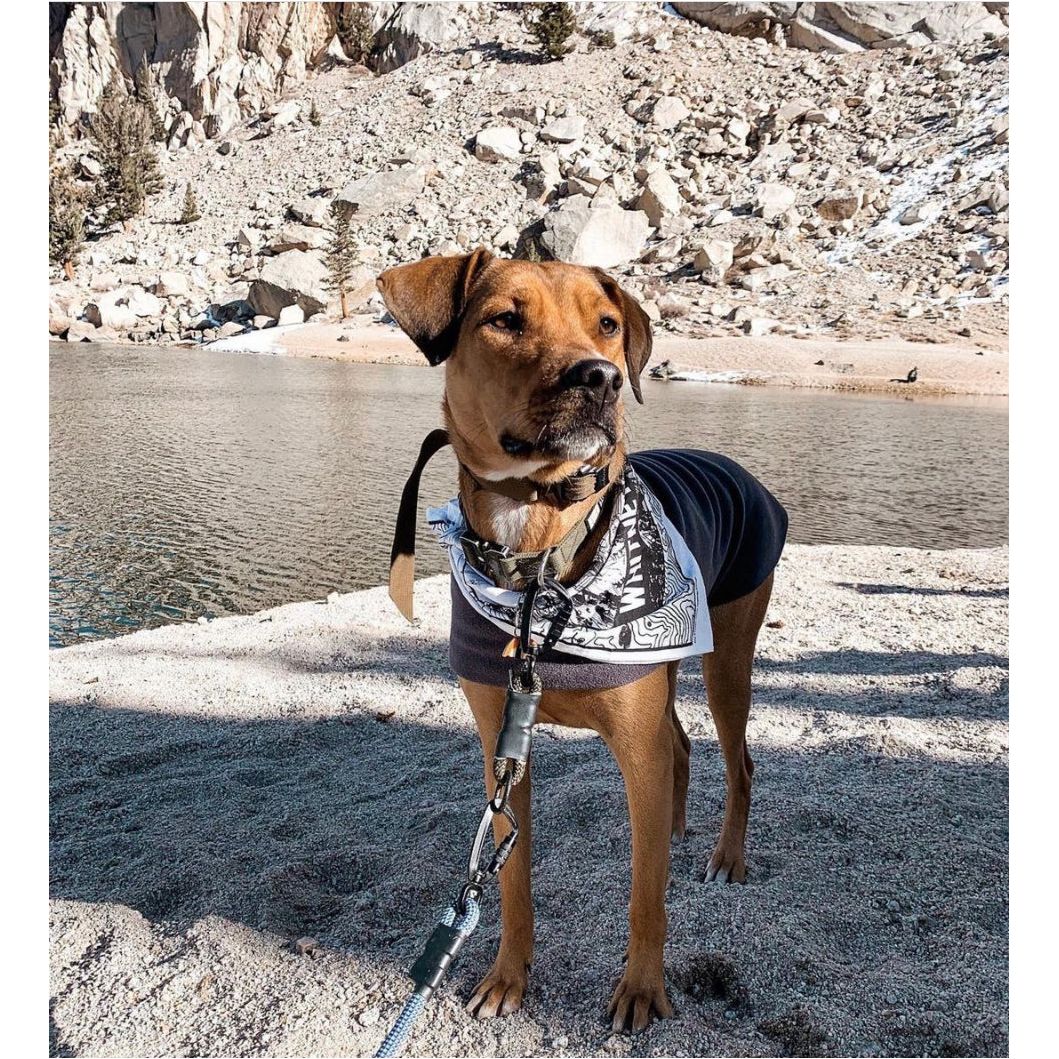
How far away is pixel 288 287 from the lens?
148ft

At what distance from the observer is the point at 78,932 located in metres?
3.08

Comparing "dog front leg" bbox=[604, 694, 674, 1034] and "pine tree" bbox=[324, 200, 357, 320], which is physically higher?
"pine tree" bbox=[324, 200, 357, 320]

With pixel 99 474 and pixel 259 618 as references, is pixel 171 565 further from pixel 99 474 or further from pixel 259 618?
pixel 99 474

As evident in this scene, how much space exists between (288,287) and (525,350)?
151 feet

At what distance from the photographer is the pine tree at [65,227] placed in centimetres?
5447

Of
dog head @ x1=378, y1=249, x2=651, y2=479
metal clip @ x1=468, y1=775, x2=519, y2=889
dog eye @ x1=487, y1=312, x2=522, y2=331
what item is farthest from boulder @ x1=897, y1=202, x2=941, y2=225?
metal clip @ x1=468, y1=775, x2=519, y2=889

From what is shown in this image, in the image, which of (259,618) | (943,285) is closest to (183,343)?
(943,285)

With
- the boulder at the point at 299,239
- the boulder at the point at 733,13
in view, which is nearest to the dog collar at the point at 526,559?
the boulder at the point at 299,239

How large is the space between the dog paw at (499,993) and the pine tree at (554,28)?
81.0 metres

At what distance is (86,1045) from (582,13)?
89.5 m

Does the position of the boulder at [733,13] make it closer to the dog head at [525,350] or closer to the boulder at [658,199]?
the boulder at [658,199]

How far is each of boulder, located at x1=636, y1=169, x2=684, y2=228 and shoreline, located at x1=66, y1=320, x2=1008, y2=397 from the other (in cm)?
1782

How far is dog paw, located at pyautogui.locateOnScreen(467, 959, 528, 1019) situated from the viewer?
8.90 feet

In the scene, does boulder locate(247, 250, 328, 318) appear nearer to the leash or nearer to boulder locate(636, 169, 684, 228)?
boulder locate(636, 169, 684, 228)
